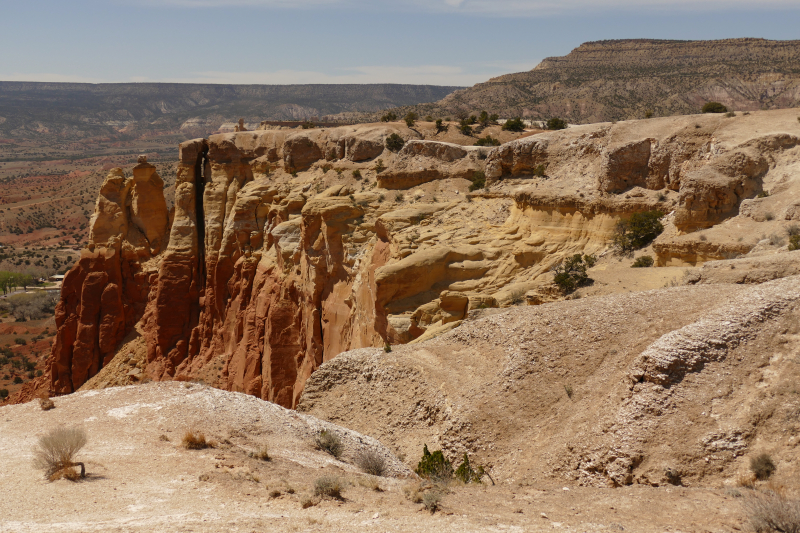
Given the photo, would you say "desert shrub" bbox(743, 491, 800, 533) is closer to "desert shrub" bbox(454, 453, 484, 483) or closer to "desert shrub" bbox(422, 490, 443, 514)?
"desert shrub" bbox(422, 490, 443, 514)

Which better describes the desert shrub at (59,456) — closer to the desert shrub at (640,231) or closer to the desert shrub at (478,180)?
the desert shrub at (640,231)

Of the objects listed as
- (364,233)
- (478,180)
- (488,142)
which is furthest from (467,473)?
(488,142)

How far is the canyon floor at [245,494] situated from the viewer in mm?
7969

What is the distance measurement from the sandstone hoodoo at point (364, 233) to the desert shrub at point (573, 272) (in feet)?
0.93

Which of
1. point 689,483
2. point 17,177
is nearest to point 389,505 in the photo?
point 689,483

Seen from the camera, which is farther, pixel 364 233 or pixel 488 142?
pixel 488 142

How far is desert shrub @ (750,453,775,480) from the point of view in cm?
843

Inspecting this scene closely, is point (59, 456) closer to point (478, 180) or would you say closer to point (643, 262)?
point (643, 262)

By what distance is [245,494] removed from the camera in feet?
30.1

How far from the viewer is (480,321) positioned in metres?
15.4

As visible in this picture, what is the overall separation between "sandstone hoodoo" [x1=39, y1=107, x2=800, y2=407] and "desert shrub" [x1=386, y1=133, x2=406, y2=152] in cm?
68

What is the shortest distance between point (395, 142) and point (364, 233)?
829 cm

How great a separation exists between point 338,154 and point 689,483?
92.2 feet

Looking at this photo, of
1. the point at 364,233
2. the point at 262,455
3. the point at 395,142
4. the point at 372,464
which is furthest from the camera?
the point at 395,142
